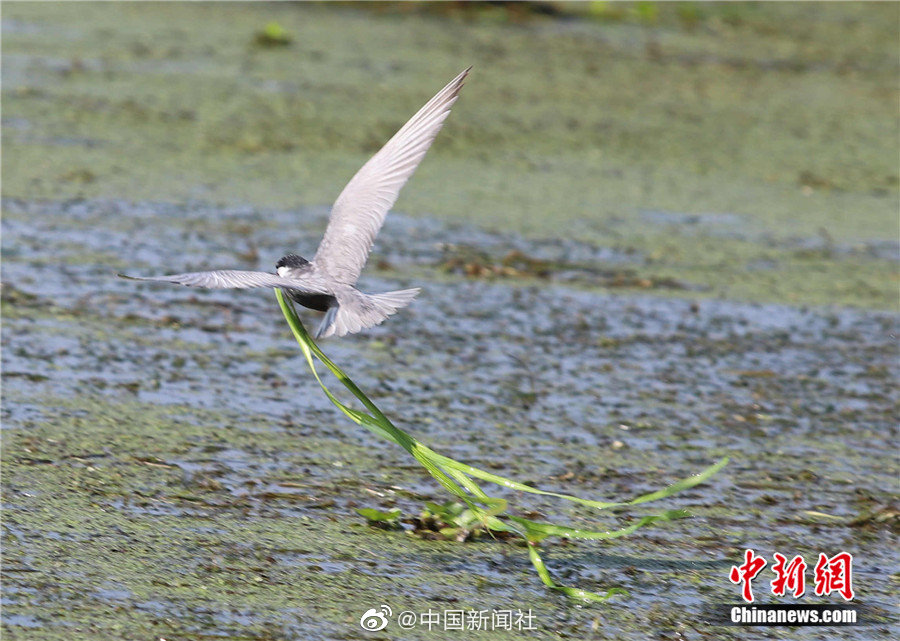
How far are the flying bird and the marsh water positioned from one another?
440 millimetres

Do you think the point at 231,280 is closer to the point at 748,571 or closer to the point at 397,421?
the point at 748,571

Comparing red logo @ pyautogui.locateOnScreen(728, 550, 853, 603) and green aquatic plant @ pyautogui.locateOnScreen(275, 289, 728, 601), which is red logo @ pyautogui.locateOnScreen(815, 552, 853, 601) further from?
green aquatic plant @ pyautogui.locateOnScreen(275, 289, 728, 601)

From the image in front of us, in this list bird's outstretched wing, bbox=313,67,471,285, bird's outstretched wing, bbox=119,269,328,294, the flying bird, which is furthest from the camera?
bird's outstretched wing, bbox=313,67,471,285

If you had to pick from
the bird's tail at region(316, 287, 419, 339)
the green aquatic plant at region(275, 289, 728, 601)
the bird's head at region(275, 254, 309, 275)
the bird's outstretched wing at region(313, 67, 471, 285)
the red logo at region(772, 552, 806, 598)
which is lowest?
the red logo at region(772, 552, 806, 598)

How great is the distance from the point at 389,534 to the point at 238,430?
62 cm

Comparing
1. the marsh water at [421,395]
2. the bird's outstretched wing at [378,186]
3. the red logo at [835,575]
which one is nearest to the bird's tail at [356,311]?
the bird's outstretched wing at [378,186]

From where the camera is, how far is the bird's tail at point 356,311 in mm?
2055

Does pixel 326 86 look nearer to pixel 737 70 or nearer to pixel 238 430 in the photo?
pixel 737 70

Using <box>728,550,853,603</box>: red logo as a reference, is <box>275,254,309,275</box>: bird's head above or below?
above

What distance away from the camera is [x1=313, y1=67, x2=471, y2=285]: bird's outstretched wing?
7.77 feet

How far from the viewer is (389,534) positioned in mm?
2459

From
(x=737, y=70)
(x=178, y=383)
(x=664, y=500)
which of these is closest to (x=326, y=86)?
(x=737, y=70)

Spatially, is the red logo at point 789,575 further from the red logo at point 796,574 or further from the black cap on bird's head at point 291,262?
the black cap on bird's head at point 291,262

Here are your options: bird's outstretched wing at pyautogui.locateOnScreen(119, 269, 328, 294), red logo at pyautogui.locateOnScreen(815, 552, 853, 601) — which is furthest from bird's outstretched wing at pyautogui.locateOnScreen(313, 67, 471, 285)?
red logo at pyautogui.locateOnScreen(815, 552, 853, 601)
